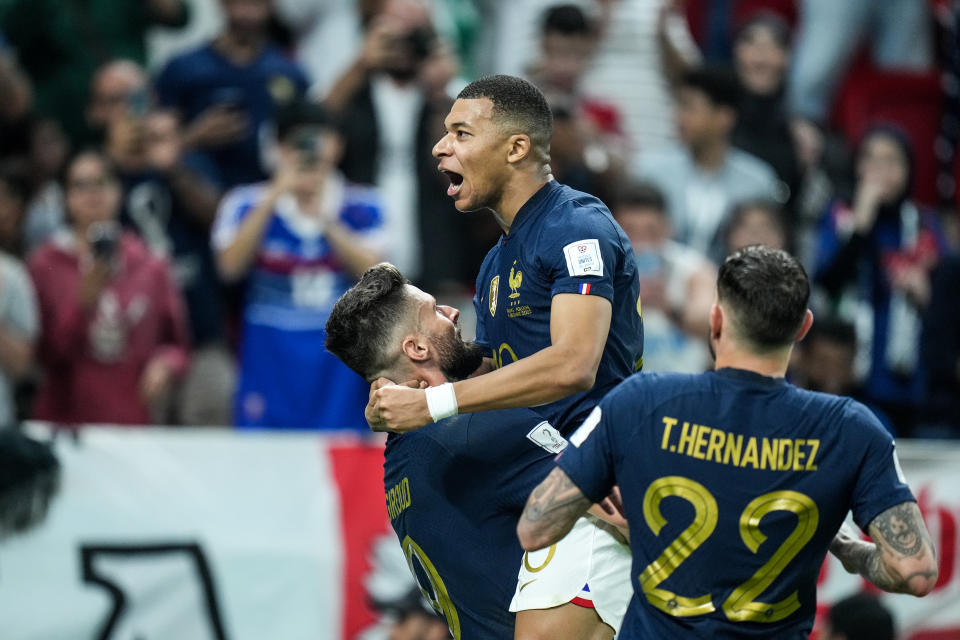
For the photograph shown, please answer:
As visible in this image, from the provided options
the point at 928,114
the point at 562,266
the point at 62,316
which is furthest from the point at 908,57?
the point at 562,266

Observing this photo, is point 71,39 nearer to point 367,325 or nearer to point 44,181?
point 44,181

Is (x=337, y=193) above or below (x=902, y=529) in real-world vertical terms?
below

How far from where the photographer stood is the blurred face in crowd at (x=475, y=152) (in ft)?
17.3

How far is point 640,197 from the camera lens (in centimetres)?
921

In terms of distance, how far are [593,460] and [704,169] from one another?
19.6 feet

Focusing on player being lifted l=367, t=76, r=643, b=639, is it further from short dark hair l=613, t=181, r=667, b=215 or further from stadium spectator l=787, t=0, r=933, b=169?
stadium spectator l=787, t=0, r=933, b=169

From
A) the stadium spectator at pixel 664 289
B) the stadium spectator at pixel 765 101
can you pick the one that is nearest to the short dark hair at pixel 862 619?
the stadium spectator at pixel 664 289

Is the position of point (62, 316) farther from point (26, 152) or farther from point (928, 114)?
point (928, 114)

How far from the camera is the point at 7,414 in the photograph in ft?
27.3

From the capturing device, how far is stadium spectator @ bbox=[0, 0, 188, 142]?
1021cm

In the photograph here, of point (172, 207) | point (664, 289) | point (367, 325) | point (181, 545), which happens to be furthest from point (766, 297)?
point (172, 207)

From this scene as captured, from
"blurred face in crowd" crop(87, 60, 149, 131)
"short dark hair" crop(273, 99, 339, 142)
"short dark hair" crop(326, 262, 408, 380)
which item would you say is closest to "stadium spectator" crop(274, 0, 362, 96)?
"blurred face in crowd" crop(87, 60, 149, 131)

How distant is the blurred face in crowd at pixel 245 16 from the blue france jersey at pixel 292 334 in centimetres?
175

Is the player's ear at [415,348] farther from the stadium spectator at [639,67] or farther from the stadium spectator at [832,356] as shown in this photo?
the stadium spectator at [639,67]
